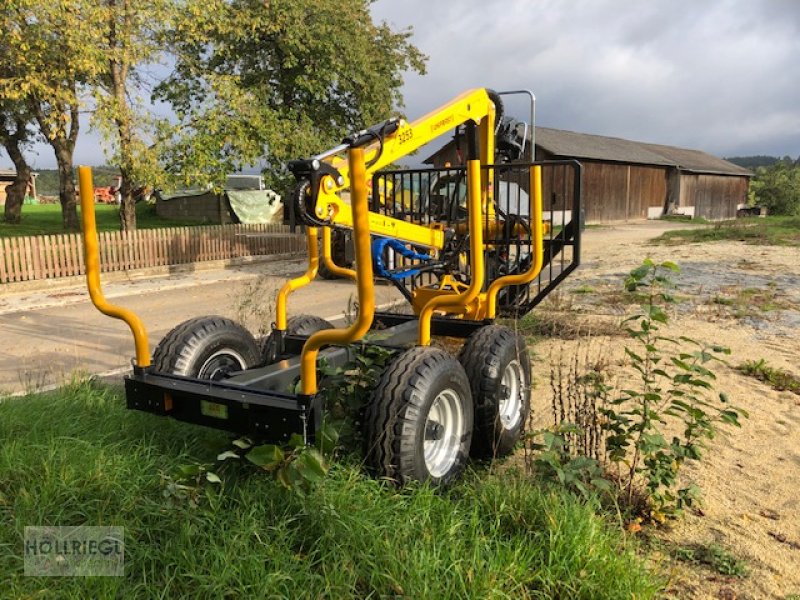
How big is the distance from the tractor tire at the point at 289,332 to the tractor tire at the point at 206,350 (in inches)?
4.1

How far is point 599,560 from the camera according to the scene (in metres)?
2.49

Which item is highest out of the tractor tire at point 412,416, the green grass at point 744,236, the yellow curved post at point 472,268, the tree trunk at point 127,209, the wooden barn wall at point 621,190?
the wooden barn wall at point 621,190

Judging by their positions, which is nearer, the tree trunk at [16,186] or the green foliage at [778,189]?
the tree trunk at [16,186]

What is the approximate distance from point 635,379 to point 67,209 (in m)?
20.0

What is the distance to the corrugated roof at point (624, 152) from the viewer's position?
112ft

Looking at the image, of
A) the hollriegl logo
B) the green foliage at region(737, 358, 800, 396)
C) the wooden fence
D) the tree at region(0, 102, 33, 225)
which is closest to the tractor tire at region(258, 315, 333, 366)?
the hollriegl logo

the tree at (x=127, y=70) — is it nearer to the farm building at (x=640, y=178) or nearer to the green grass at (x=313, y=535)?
the green grass at (x=313, y=535)

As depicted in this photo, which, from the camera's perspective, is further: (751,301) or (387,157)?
(751,301)

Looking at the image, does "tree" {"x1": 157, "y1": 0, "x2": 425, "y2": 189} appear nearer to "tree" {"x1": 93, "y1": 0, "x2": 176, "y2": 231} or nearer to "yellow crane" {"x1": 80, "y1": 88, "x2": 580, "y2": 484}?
"tree" {"x1": 93, "y1": 0, "x2": 176, "y2": 231}

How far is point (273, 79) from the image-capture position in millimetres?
Answer: 18984

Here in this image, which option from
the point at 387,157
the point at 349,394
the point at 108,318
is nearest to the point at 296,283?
the point at 387,157

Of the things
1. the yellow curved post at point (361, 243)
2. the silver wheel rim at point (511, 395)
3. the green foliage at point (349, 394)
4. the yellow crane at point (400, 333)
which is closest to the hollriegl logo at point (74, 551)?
the yellow crane at point (400, 333)

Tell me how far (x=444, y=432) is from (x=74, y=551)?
6.02ft

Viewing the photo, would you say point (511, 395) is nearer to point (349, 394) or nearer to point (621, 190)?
point (349, 394)
